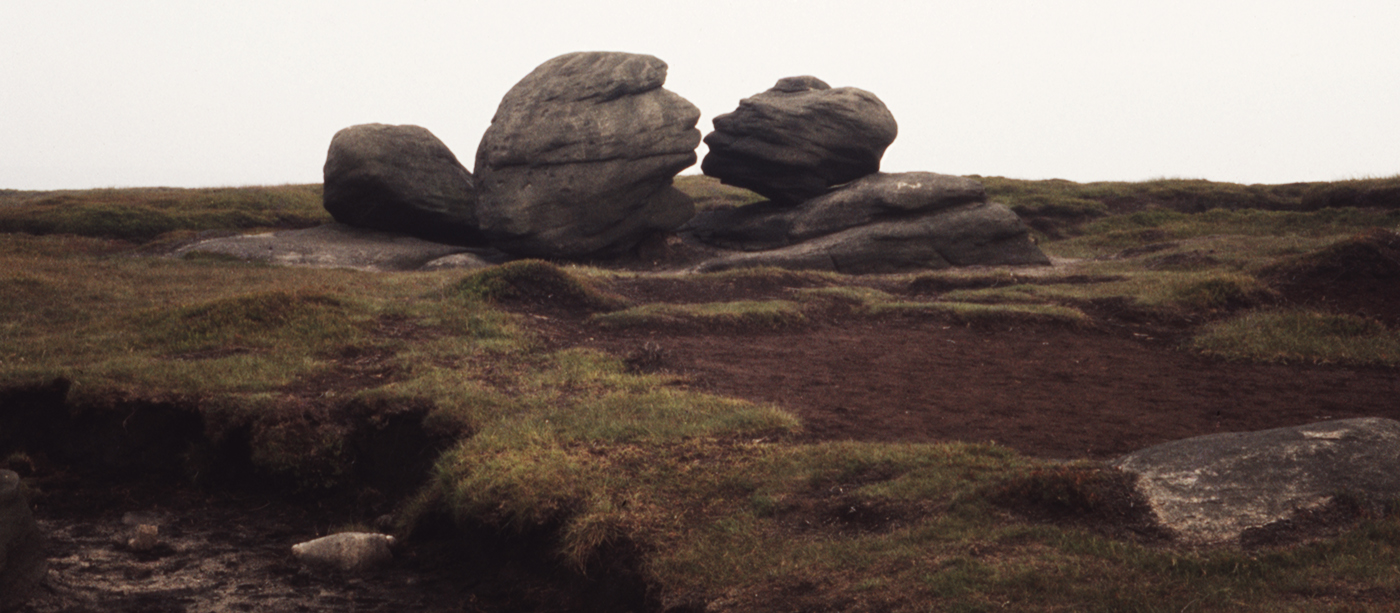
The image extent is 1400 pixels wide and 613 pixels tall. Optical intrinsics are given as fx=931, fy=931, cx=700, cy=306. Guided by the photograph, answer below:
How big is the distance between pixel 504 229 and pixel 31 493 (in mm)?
→ 17225

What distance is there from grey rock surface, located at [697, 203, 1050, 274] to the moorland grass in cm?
406

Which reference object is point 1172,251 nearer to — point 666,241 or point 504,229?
point 666,241

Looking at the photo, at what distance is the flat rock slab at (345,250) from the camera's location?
25.7 meters

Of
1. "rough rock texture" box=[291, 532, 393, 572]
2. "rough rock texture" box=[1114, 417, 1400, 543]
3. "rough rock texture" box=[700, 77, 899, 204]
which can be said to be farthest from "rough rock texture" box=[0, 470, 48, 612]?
"rough rock texture" box=[700, 77, 899, 204]

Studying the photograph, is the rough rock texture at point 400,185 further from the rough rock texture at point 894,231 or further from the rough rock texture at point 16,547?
the rough rock texture at point 16,547

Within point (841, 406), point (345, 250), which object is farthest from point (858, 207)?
point (841, 406)

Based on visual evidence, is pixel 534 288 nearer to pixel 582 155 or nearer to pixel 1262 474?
pixel 582 155

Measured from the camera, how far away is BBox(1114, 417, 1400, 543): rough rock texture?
22.5 ft

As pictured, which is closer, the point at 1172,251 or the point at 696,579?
the point at 696,579

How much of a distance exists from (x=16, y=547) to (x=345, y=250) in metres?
20.1

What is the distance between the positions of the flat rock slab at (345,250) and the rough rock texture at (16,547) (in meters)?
17.9

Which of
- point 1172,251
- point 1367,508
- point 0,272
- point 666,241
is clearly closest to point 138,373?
point 0,272

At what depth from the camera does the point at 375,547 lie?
9.02 metres

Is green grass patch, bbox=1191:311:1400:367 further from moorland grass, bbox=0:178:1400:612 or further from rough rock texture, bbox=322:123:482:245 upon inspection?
rough rock texture, bbox=322:123:482:245
